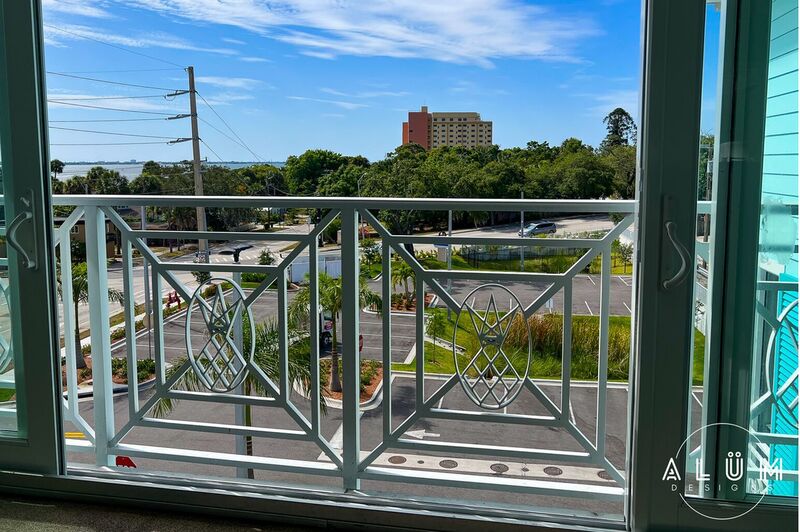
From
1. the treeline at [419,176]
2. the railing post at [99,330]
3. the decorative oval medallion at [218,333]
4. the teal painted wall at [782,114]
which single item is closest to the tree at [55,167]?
the railing post at [99,330]

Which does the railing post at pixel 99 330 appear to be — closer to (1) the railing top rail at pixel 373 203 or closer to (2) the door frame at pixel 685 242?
(1) the railing top rail at pixel 373 203

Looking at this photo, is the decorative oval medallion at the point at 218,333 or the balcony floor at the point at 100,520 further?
the decorative oval medallion at the point at 218,333

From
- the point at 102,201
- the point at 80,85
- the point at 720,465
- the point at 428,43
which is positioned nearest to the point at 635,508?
the point at 720,465

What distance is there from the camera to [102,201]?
1878 millimetres

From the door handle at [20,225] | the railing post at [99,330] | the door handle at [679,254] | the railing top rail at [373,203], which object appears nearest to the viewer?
the door handle at [679,254]

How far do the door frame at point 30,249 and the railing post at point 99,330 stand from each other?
0.13 m

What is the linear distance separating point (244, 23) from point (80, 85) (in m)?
9.18

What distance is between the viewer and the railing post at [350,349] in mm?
1801

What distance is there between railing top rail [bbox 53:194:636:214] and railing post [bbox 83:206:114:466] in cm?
9

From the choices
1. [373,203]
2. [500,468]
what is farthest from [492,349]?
[500,468]

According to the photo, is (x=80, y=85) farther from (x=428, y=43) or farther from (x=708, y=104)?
(x=708, y=104)

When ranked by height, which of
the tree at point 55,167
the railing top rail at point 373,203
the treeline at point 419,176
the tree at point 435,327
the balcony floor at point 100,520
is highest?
the treeline at point 419,176

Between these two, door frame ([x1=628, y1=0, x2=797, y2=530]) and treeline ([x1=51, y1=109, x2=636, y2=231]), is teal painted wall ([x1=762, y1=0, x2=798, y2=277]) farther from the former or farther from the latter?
treeline ([x1=51, y1=109, x2=636, y2=231])

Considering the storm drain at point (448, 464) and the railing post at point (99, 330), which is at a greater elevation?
the railing post at point (99, 330)
